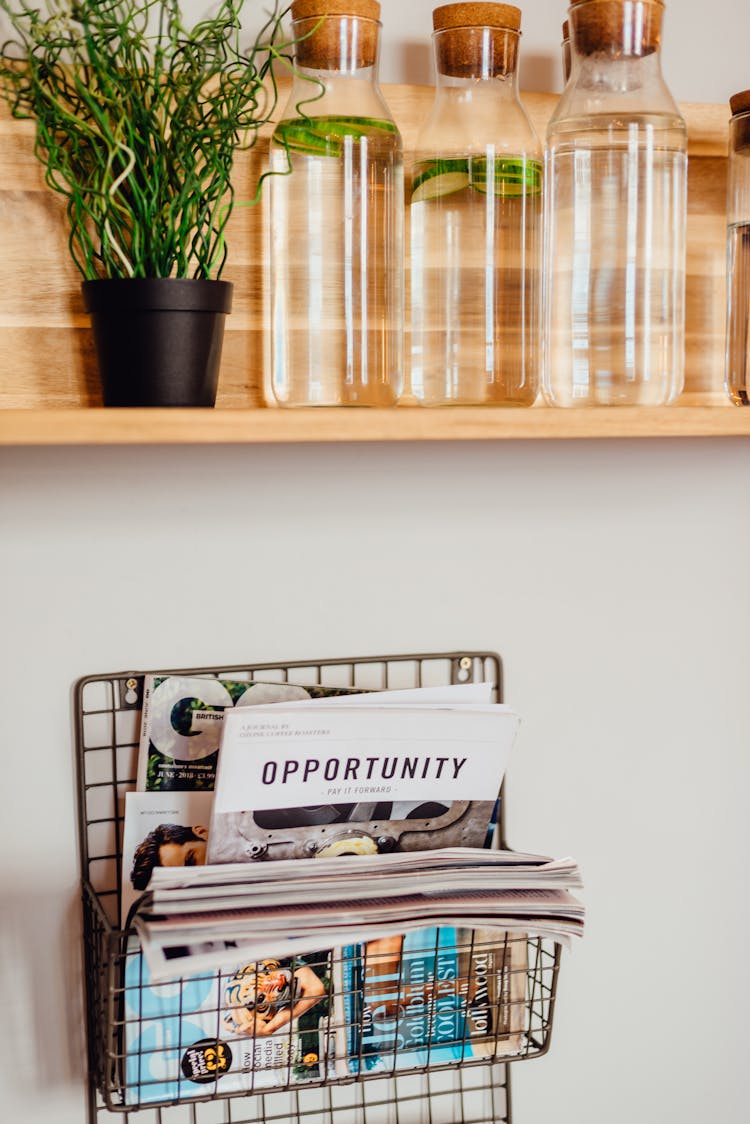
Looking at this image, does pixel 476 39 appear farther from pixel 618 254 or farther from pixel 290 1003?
pixel 290 1003

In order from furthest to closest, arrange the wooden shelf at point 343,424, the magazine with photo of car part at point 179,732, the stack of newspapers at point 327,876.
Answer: the magazine with photo of car part at point 179,732 → the stack of newspapers at point 327,876 → the wooden shelf at point 343,424

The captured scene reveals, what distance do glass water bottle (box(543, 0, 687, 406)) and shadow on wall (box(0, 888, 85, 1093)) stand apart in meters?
0.58

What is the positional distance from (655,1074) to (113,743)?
61 centimetres

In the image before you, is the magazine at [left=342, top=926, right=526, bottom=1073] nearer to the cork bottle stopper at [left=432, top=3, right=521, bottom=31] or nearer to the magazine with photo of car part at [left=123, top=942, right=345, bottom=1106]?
the magazine with photo of car part at [left=123, top=942, right=345, bottom=1106]

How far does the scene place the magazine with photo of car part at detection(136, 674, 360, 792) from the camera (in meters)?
0.90

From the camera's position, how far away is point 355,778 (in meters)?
0.86

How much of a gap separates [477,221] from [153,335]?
0.26 meters

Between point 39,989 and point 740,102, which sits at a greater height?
point 740,102

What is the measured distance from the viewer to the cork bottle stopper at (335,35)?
2.63 feet

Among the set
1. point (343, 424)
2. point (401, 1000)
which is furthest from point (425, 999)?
point (343, 424)

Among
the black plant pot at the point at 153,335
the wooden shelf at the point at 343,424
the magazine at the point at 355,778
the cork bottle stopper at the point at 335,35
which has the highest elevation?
the cork bottle stopper at the point at 335,35

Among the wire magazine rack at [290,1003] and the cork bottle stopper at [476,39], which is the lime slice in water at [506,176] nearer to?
the cork bottle stopper at [476,39]

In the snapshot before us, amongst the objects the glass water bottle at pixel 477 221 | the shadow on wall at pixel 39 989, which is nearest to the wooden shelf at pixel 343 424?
the glass water bottle at pixel 477 221

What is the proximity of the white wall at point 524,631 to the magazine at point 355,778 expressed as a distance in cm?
12
